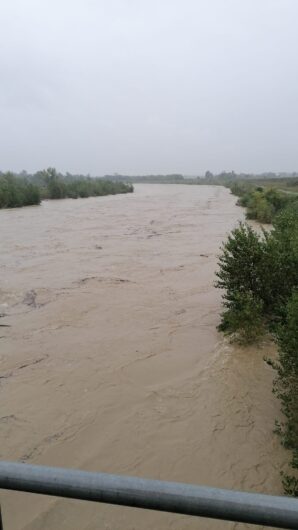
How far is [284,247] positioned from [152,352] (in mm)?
2782

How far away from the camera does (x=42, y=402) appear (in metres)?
4.91

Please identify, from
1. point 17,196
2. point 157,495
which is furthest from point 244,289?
point 17,196

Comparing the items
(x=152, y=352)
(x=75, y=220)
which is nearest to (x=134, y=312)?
(x=152, y=352)

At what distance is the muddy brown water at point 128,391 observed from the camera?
3.72m

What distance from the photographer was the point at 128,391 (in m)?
5.17

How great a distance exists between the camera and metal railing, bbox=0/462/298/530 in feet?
3.19

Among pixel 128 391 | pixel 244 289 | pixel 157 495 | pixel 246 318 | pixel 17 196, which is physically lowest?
pixel 128 391

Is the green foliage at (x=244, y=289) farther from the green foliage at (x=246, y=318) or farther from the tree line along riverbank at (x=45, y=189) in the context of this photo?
the tree line along riverbank at (x=45, y=189)

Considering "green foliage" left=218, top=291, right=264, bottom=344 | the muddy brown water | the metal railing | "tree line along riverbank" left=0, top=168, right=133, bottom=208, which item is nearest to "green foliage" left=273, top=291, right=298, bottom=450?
the muddy brown water

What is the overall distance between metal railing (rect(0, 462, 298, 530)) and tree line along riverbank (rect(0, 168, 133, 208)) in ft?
103

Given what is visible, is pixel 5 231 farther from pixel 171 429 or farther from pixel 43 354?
pixel 171 429

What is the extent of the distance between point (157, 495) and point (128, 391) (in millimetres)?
4283

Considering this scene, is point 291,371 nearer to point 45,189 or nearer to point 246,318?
point 246,318

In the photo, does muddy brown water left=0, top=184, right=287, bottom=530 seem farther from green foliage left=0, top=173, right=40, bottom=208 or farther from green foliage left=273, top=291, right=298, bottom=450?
green foliage left=0, top=173, right=40, bottom=208
